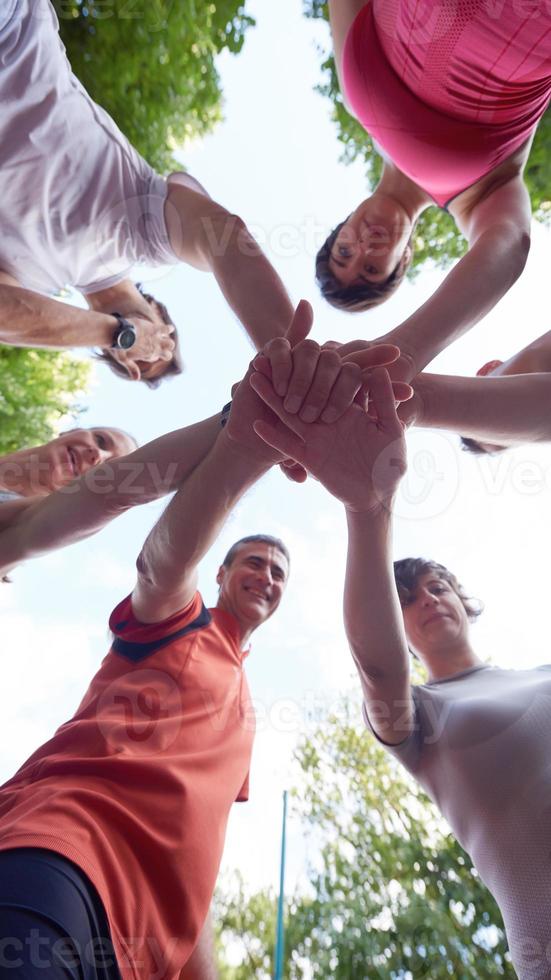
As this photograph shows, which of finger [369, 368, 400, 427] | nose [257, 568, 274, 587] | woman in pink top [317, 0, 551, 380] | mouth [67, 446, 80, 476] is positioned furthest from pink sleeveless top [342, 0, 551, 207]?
mouth [67, 446, 80, 476]

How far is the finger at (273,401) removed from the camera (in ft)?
2.65

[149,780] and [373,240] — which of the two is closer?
[149,780]

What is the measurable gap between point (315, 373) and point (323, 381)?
2 cm

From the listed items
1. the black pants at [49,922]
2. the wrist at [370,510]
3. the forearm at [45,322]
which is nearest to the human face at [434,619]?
the wrist at [370,510]

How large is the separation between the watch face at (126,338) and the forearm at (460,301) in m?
0.73

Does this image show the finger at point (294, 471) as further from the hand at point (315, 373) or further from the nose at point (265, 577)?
the nose at point (265, 577)

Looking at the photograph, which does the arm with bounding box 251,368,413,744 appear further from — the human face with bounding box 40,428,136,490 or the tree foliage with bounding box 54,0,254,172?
the tree foliage with bounding box 54,0,254,172

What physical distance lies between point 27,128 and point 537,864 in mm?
1497

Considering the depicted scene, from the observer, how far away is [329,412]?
32.0 inches

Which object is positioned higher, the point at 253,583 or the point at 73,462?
the point at 73,462

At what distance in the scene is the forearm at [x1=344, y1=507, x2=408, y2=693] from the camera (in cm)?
88

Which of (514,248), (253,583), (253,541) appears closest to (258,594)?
(253,583)

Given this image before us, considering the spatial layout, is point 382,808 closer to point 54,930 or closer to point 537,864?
point 537,864

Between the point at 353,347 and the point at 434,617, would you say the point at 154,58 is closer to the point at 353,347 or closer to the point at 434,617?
the point at 353,347
